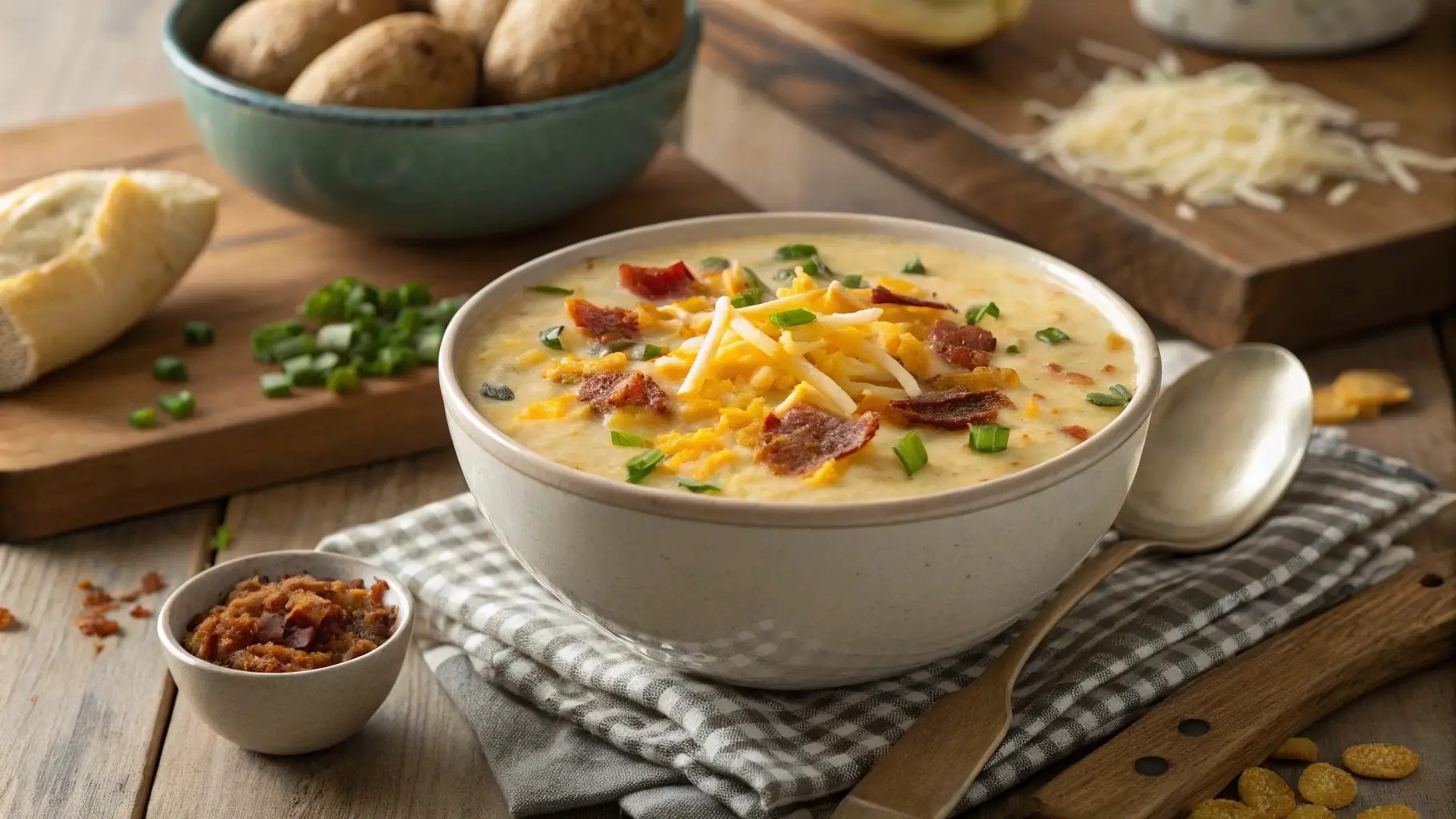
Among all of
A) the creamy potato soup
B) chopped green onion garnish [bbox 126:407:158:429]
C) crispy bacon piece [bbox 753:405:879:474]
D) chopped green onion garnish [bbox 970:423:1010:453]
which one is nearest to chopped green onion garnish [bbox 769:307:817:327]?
the creamy potato soup

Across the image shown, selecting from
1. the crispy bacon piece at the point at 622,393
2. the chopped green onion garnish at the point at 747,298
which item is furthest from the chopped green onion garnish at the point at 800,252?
the crispy bacon piece at the point at 622,393

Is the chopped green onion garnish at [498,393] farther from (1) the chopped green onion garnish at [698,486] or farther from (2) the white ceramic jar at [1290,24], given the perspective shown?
(2) the white ceramic jar at [1290,24]

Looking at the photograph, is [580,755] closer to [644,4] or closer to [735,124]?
[644,4]

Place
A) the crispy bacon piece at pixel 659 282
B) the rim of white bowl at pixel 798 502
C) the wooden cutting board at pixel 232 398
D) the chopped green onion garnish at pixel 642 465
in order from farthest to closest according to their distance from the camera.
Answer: the wooden cutting board at pixel 232 398 < the crispy bacon piece at pixel 659 282 < the chopped green onion garnish at pixel 642 465 < the rim of white bowl at pixel 798 502

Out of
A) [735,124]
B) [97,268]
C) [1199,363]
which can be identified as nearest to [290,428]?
[97,268]

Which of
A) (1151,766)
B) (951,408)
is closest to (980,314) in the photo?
(951,408)

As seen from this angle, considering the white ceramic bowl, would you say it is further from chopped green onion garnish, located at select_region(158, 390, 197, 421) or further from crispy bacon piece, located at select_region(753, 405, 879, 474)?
chopped green onion garnish, located at select_region(158, 390, 197, 421)
